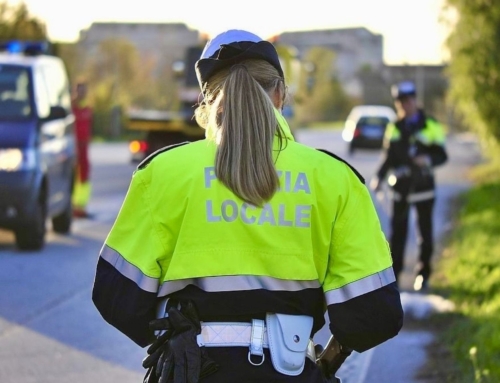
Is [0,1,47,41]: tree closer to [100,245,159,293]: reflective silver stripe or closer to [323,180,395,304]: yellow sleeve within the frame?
[100,245,159,293]: reflective silver stripe

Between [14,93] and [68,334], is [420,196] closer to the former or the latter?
[68,334]

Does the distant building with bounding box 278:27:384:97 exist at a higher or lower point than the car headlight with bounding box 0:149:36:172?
lower

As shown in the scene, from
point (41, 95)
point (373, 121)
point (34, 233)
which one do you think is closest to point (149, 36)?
point (373, 121)

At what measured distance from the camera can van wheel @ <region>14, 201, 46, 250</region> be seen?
11.9 m

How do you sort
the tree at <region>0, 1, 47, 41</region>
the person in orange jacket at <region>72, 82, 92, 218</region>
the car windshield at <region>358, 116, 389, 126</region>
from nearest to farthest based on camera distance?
the person in orange jacket at <region>72, 82, 92, 218</region> < the tree at <region>0, 1, 47, 41</region> < the car windshield at <region>358, 116, 389, 126</region>

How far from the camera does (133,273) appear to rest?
10.2ft

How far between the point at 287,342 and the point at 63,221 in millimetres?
11169

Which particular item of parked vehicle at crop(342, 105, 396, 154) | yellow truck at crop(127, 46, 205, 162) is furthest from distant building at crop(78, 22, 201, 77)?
yellow truck at crop(127, 46, 205, 162)

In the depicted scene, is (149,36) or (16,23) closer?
(16,23)

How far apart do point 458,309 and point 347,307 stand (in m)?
6.06

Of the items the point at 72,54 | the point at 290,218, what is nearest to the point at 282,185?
the point at 290,218

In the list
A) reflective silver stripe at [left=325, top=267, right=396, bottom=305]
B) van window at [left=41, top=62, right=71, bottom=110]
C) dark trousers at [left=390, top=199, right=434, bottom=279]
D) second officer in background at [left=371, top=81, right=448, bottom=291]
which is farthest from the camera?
van window at [left=41, top=62, right=71, bottom=110]

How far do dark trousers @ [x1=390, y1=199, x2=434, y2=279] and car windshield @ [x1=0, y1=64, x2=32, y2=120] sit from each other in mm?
4291

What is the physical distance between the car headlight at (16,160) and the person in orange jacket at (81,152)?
3922 mm
